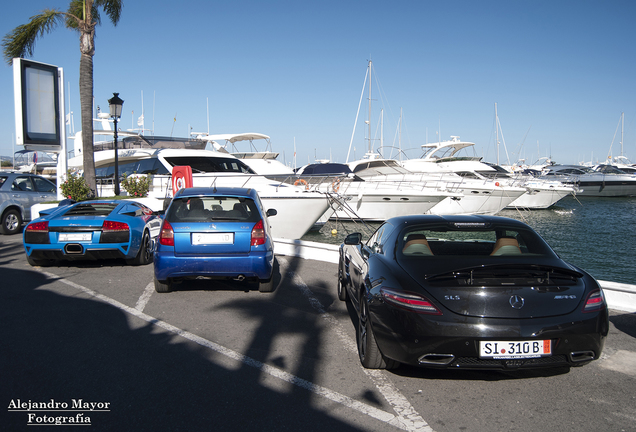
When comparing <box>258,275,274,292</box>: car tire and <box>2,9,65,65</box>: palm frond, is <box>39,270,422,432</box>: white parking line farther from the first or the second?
<box>2,9,65,65</box>: palm frond

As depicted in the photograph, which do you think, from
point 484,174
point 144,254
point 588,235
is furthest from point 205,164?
point 484,174

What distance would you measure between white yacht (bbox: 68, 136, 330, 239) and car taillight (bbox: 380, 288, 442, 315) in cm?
1205

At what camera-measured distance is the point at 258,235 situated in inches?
261

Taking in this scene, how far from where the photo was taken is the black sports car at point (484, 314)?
11.6 ft

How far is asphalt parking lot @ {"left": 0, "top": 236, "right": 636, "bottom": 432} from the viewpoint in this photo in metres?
3.32

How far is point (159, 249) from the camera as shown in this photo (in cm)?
647

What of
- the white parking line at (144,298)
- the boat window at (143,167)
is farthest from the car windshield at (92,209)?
the boat window at (143,167)

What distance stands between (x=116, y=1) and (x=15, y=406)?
739 inches

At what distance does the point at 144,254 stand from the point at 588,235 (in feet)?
65.0

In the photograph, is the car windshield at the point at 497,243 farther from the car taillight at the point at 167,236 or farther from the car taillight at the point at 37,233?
the car taillight at the point at 37,233

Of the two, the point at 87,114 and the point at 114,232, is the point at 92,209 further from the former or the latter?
the point at 87,114

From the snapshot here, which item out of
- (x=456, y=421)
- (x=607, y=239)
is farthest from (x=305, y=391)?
(x=607, y=239)

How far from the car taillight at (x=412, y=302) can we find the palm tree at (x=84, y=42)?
55.2 ft

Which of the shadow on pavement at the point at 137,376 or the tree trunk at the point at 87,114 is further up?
the tree trunk at the point at 87,114
